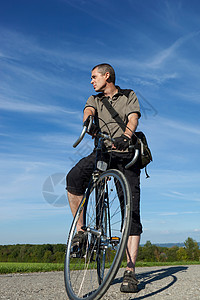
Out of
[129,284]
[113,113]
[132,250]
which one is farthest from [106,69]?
[129,284]

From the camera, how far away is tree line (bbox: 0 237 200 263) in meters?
11.7

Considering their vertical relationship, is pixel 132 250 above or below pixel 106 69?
below

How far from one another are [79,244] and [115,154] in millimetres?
1159

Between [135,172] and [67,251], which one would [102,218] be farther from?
[135,172]

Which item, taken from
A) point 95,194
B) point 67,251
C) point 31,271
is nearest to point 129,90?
point 95,194

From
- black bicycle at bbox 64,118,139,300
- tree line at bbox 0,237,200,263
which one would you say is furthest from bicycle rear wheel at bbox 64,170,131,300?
tree line at bbox 0,237,200,263

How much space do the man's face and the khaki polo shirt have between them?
119mm

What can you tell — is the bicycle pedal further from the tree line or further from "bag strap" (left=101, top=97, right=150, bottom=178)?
the tree line

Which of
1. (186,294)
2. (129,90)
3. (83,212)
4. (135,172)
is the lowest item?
(186,294)

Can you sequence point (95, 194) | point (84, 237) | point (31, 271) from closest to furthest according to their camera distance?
point (84, 237) → point (95, 194) → point (31, 271)

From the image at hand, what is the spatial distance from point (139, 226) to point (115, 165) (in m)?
0.83

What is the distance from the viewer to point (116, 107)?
4434mm

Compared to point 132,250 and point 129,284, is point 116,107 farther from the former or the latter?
point 129,284

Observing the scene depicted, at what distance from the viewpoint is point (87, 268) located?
399cm
